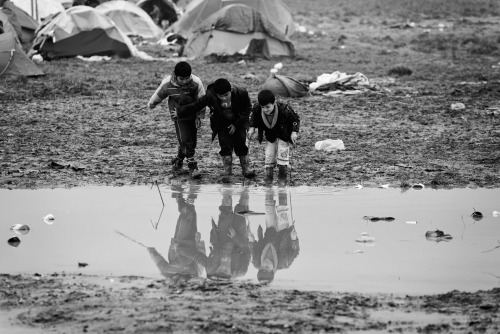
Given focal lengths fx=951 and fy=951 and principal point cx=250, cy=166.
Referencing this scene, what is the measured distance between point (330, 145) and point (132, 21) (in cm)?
1983

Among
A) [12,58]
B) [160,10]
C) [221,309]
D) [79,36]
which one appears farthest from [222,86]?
[160,10]

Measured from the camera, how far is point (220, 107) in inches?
409

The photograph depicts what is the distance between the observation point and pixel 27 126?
46.6 ft

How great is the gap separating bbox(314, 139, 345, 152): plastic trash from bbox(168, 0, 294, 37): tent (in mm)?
16636

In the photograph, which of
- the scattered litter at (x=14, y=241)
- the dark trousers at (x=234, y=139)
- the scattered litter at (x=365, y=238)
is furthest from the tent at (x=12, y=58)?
the scattered litter at (x=365, y=238)

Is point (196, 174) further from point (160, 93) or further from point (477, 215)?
point (477, 215)

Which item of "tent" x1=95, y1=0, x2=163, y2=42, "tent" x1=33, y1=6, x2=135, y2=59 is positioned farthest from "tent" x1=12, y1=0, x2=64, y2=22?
"tent" x1=33, y1=6, x2=135, y2=59

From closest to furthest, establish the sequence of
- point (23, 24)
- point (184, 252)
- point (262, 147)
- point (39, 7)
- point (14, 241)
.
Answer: point (184, 252) < point (14, 241) < point (262, 147) < point (23, 24) < point (39, 7)

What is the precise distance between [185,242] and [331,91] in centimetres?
983

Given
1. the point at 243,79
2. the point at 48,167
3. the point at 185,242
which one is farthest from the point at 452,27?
the point at 185,242

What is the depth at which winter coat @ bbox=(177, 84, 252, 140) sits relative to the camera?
33.9ft

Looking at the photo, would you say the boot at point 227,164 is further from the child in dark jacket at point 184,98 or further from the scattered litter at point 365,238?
the scattered litter at point 365,238

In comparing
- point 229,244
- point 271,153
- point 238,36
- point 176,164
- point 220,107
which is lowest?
point 229,244

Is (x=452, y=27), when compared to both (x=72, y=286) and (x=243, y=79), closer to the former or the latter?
(x=243, y=79)
